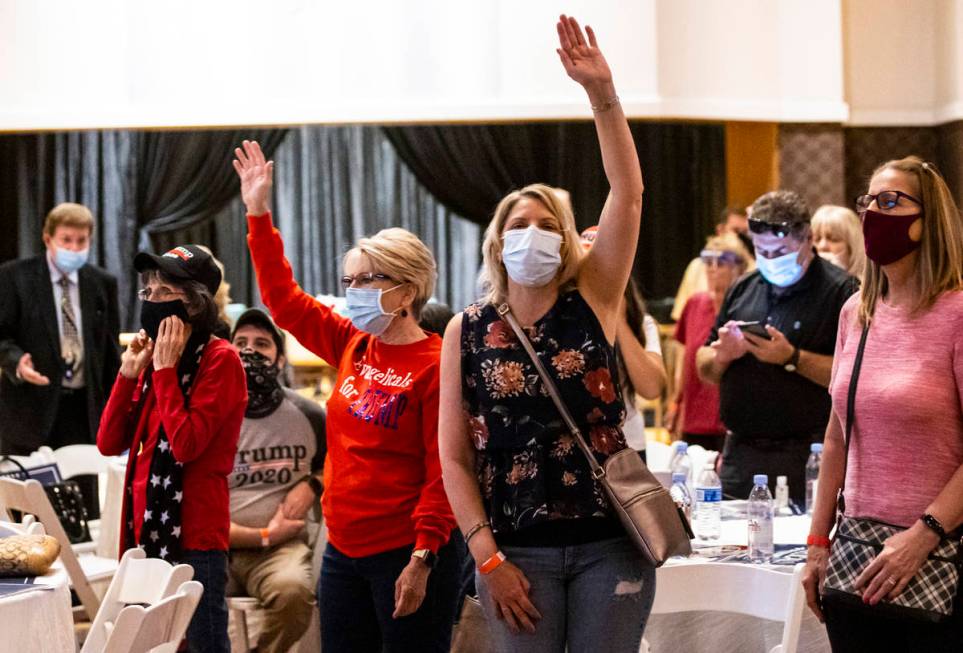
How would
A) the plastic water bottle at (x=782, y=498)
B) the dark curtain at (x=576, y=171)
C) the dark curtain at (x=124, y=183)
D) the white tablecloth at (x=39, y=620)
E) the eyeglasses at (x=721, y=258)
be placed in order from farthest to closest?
the dark curtain at (x=576, y=171), the dark curtain at (x=124, y=183), the eyeglasses at (x=721, y=258), the plastic water bottle at (x=782, y=498), the white tablecloth at (x=39, y=620)

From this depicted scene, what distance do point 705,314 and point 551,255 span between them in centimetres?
435

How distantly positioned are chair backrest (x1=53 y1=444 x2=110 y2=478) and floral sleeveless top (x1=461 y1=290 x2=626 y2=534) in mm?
3533

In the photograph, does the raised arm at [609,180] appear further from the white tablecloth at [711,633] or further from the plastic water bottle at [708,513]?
the plastic water bottle at [708,513]

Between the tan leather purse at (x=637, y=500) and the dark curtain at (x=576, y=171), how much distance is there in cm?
898

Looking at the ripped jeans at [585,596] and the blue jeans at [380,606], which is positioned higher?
the ripped jeans at [585,596]

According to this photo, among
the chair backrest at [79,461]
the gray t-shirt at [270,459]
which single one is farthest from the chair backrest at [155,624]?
the chair backrest at [79,461]

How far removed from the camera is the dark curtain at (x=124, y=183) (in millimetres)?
11297

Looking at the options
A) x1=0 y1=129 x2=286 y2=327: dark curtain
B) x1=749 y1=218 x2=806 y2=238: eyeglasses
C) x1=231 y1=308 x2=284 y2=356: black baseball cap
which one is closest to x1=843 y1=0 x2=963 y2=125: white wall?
x1=0 y1=129 x2=286 y2=327: dark curtain

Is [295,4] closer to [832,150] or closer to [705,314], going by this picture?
[832,150]

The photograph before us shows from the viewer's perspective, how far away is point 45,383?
21.8 feet

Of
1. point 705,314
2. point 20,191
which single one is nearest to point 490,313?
point 705,314

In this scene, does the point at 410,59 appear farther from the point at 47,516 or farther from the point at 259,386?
the point at 47,516

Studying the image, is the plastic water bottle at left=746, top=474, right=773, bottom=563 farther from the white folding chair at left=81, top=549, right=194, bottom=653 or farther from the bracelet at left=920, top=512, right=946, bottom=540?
the white folding chair at left=81, top=549, right=194, bottom=653

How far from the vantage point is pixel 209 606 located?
335 cm
